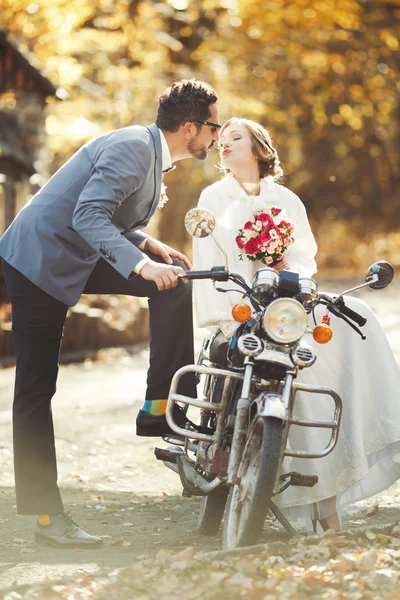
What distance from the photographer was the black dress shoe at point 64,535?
5004 mm

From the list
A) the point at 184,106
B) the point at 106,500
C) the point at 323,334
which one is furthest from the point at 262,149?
the point at 106,500

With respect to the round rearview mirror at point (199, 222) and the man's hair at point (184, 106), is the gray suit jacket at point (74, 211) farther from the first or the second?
the round rearview mirror at point (199, 222)

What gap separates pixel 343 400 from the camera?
519 cm

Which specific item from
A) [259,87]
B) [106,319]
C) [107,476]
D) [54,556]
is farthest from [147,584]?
[259,87]

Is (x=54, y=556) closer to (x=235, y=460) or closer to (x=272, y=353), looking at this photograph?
(x=235, y=460)

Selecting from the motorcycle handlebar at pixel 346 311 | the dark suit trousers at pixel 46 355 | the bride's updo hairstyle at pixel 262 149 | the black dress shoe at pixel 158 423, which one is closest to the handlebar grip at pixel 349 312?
the motorcycle handlebar at pixel 346 311

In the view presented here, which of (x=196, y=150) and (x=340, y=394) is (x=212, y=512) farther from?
(x=196, y=150)

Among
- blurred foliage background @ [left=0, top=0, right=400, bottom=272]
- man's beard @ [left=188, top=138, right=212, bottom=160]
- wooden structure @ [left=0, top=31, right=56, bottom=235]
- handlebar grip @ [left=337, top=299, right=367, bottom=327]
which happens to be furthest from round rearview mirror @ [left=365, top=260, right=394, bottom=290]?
wooden structure @ [left=0, top=31, right=56, bottom=235]

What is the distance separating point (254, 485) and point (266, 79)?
956 inches

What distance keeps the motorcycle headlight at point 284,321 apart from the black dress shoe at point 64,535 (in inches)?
57.7

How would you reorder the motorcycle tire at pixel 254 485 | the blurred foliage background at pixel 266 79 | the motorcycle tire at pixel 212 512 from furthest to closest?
1. the blurred foliage background at pixel 266 79
2. the motorcycle tire at pixel 212 512
3. the motorcycle tire at pixel 254 485

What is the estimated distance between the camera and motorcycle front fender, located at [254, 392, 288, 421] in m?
4.16

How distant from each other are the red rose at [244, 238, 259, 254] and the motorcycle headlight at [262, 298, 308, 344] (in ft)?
2.58

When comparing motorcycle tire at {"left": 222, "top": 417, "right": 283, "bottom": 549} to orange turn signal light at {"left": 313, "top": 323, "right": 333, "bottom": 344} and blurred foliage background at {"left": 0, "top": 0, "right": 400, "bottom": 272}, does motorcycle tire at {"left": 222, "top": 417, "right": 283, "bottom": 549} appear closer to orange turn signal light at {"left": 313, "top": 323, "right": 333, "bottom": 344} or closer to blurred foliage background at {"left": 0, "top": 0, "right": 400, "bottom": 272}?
orange turn signal light at {"left": 313, "top": 323, "right": 333, "bottom": 344}
